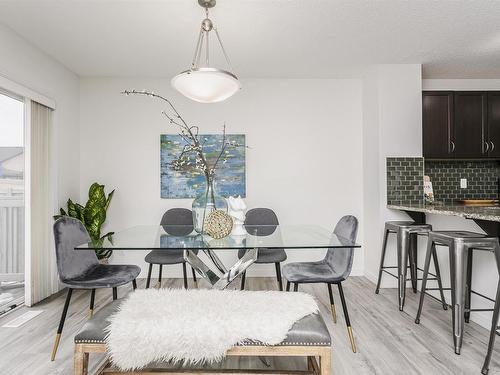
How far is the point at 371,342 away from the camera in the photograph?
2357 mm

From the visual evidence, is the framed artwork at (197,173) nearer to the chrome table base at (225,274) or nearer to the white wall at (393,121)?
the white wall at (393,121)

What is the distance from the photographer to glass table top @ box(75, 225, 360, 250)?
1.90 metres

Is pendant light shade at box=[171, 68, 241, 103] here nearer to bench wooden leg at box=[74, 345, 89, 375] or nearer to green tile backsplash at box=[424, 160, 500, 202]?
bench wooden leg at box=[74, 345, 89, 375]

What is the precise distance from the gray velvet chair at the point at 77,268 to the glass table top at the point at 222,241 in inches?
11.8

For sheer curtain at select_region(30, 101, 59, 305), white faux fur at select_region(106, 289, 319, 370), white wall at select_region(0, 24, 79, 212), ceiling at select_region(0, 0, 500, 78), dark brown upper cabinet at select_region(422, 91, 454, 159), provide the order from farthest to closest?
1. dark brown upper cabinet at select_region(422, 91, 454, 159)
2. sheer curtain at select_region(30, 101, 59, 305)
3. white wall at select_region(0, 24, 79, 212)
4. ceiling at select_region(0, 0, 500, 78)
5. white faux fur at select_region(106, 289, 319, 370)

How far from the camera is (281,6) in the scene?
254 centimetres

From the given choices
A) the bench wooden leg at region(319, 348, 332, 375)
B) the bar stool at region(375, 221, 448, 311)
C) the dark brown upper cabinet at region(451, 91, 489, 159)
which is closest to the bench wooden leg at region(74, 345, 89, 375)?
the bench wooden leg at region(319, 348, 332, 375)

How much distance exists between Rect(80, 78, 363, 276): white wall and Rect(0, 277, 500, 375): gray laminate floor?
1242 millimetres

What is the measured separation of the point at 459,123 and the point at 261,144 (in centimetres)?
240

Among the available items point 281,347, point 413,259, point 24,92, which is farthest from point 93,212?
point 413,259

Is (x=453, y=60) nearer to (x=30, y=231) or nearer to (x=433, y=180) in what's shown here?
(x=433, y=180)

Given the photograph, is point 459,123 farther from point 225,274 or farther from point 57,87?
point 57,87

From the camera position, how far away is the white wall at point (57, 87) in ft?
9.55

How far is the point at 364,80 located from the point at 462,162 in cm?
168
